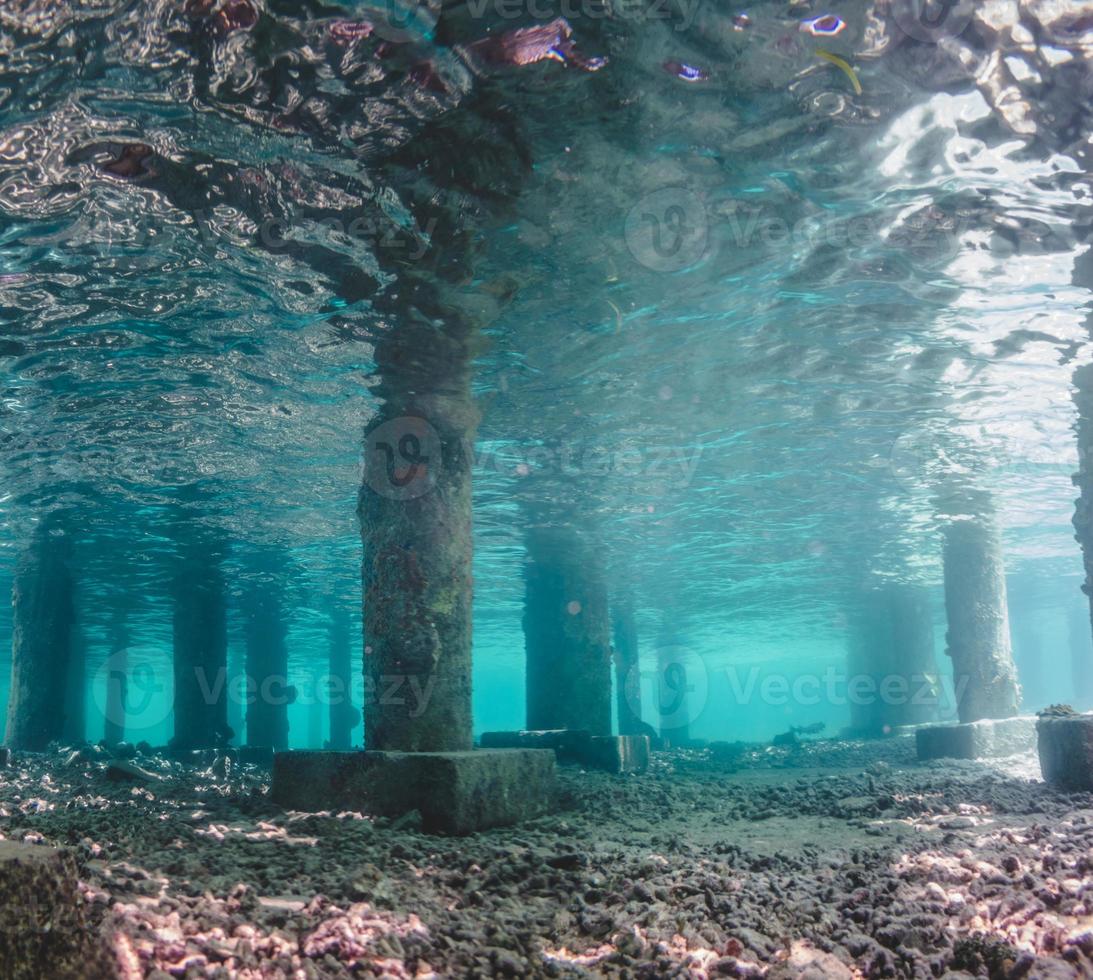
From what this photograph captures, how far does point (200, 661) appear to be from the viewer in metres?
23.3

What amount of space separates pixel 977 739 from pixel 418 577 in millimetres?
13360

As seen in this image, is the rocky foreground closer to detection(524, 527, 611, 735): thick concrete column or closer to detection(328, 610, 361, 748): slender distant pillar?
detection(524, 527, 611, 735): thick concrete column

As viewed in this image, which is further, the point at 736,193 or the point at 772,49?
the point at 736,193

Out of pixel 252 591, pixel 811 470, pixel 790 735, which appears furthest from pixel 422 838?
pixel 252 591

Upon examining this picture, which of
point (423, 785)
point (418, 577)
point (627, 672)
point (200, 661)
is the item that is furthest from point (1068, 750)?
point (200, 661)

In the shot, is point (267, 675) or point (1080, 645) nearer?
point (267, 675)

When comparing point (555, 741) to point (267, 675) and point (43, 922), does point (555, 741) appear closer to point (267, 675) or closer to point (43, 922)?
point (43, 922)

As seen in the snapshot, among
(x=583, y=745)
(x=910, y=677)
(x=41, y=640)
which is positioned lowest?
(x=910, y=677)

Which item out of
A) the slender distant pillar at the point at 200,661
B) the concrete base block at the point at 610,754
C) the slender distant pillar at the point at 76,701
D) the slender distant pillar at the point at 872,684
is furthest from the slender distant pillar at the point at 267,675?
the slender distant pillar at the point at 872,684

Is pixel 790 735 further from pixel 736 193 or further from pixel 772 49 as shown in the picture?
pixel 772 49

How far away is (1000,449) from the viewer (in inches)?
707

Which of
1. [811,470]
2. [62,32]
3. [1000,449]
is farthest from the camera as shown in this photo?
[811,470]

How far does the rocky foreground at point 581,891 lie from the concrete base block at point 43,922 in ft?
0.48

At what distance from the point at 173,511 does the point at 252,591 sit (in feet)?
36.0
